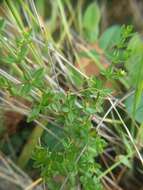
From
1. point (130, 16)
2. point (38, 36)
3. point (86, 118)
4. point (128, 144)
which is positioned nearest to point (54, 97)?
point (86, 118)

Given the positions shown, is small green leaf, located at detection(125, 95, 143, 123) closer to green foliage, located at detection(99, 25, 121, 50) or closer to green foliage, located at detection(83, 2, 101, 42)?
green foliage, located at detection(99, 25, 121, 50)

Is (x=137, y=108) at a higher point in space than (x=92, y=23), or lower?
lower

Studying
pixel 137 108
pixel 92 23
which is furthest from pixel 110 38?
pixel 137 108

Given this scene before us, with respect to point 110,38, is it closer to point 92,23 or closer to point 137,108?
point 92,23

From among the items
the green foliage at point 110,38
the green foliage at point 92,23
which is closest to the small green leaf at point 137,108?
the green foliage at point 110,38

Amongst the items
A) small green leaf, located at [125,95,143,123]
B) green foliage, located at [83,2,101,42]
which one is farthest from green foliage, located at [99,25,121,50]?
small green leaf, located at [125,95,143,123]

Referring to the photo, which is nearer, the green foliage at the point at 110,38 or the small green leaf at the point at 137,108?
the small green leaf at the point at 137,108

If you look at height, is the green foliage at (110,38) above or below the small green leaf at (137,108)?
above

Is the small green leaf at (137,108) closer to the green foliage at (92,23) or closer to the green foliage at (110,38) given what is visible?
the green foliage at (110,38)

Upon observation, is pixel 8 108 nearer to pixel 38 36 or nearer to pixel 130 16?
pixel 38 36

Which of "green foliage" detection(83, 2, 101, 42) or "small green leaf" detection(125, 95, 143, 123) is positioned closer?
"small green leaf" detection(125, 95, 143, 123)

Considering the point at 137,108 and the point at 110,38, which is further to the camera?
the point at 110,38
